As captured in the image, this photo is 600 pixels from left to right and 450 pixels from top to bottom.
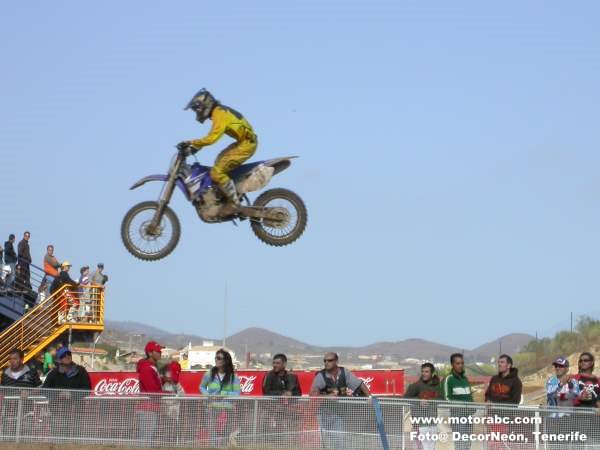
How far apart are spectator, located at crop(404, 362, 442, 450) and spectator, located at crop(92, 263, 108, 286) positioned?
527 inches

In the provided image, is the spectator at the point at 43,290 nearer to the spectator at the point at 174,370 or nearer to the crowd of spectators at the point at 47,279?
the crowd of spectators at the point at 47,279

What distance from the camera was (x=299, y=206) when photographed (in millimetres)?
17531

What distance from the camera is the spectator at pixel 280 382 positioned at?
1694 centimetres

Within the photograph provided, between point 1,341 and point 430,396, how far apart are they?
14.0 m

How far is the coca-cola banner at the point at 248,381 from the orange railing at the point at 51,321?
69.3 inches

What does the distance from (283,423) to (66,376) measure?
3.16 m

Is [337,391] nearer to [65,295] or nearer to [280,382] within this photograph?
[280,382]

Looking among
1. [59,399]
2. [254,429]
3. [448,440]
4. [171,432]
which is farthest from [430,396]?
[59,399]

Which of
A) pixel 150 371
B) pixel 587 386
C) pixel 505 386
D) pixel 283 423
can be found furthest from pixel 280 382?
pixel 587 386

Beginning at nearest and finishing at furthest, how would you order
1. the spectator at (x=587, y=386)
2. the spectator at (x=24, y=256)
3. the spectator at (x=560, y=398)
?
the spectator at (x=560, y=398)
the spectator at (x=587, y=386)
the spectator at (x=24, y=256)

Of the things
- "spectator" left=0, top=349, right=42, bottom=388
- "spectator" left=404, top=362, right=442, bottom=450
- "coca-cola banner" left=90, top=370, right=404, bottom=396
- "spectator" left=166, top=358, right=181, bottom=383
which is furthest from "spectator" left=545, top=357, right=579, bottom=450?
"coca-cola banner" left=90, top=370, right=404, bottom=396

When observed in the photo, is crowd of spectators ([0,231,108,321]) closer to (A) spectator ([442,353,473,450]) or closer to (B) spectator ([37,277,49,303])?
(B) spectator ([37,277,49,303])

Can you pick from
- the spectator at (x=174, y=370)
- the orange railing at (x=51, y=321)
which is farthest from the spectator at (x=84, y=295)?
the spectator at (x=174, y=370)

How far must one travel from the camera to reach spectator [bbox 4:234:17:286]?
2823 centimetres
